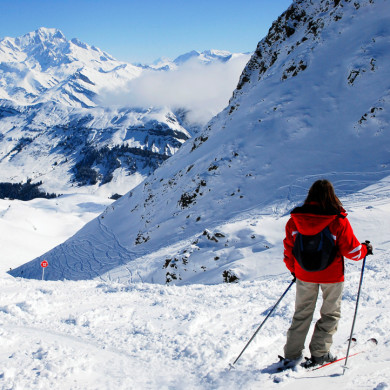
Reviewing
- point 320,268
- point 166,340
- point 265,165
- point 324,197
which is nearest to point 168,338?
point 166,340

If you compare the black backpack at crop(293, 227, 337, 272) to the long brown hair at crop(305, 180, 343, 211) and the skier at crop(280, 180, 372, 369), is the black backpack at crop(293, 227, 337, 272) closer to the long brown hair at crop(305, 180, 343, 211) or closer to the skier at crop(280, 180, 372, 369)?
the skier at crop(280, 180, 372, 369)

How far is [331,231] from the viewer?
4141 millimetres

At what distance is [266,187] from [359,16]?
24102 millimetres

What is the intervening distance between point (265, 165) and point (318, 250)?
86.5ft

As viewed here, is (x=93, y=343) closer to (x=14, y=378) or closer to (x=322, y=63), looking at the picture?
(x=14, y=378)

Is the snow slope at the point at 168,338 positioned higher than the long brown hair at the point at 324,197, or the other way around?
the long brown hair at the point at 324,197

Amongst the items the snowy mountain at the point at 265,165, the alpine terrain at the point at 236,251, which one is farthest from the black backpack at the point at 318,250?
the snowy mountain at the point at 265,165

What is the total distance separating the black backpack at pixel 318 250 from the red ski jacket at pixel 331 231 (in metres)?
0.07

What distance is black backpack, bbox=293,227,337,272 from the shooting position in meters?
4.10

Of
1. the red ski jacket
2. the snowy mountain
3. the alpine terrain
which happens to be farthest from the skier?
the snowy mountain

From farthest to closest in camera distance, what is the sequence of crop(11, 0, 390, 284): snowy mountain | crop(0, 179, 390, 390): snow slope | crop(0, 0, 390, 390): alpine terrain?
1. crop(11, 0, 390, 284): snowy mountain
2. crop(0, 0, 390, 390): alpine terrain
3. crop(0, 179, 390, 390): snow slope

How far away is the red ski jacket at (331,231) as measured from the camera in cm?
411

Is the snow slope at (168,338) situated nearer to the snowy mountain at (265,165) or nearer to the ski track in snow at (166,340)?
the ski track in snow at (166,340)

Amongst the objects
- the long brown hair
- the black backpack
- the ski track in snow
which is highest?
the long brown hair
